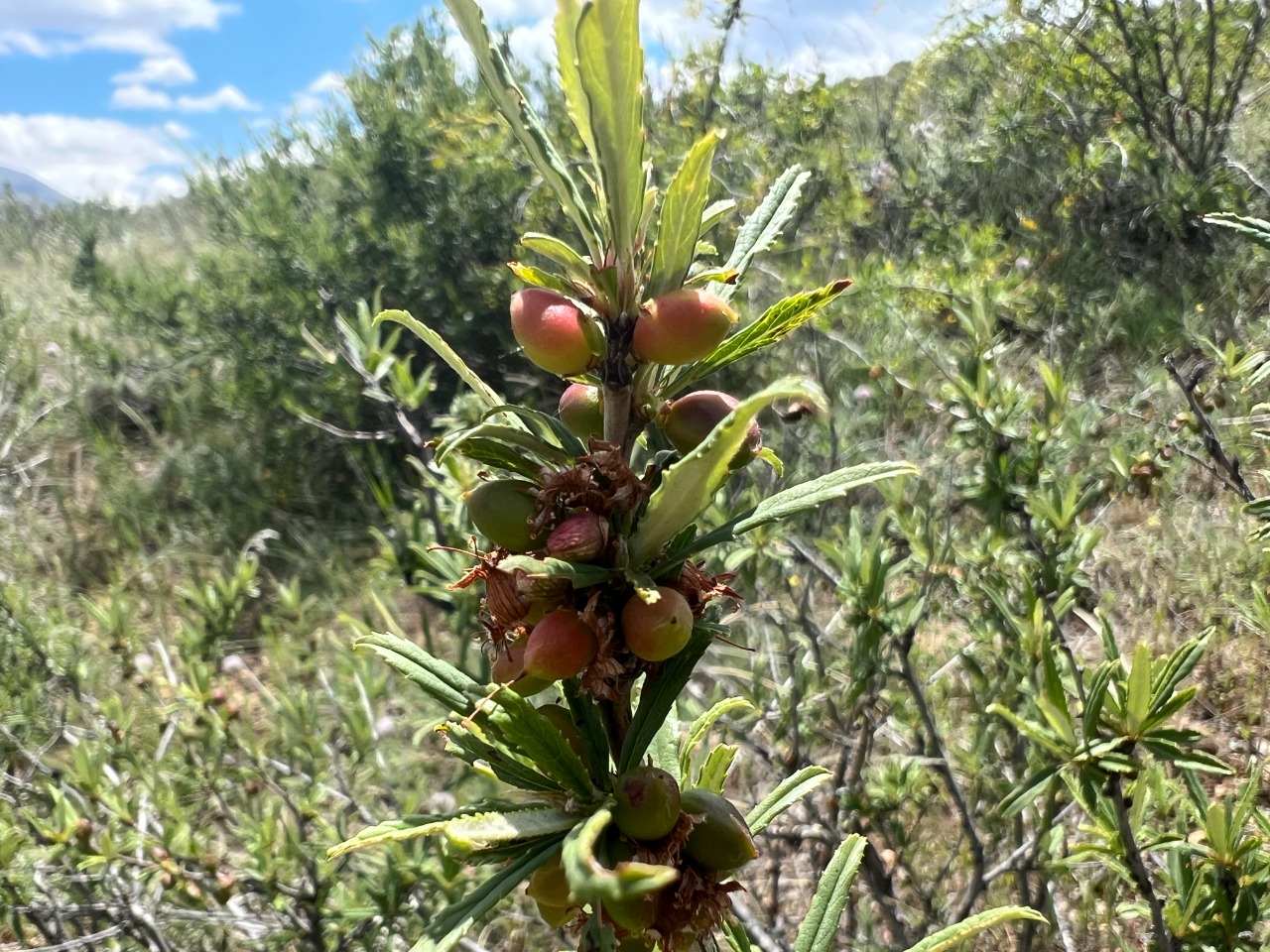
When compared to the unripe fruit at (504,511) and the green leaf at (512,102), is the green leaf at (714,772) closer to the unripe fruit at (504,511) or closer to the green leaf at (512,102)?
the unripe fruit at (504,511)

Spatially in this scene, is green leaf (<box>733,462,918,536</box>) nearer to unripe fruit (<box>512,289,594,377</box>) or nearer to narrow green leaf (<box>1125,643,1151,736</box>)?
unripe fruit (<box>512,289,594,377</box>)

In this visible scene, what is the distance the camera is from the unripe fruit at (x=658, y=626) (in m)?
0.62

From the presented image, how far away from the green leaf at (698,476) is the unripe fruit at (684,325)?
0.09 m

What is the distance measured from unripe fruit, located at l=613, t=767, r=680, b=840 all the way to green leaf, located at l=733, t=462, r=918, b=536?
221 millimetres

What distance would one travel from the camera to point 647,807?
64cm

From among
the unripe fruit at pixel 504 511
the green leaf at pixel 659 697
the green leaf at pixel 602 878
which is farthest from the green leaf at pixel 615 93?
the green leaf at pixel 602 878

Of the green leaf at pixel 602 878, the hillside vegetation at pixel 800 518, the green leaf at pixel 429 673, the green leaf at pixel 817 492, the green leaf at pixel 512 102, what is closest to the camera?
the green leaf at pixel 602 878

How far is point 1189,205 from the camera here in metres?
4.58

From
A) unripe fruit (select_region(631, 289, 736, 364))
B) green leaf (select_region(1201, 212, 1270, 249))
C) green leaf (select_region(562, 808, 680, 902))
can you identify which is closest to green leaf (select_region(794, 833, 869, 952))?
green leaf (select_region(562, 808, 680, 902))

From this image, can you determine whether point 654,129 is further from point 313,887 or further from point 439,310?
point 313,887

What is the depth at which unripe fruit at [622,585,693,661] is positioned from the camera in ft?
2.03

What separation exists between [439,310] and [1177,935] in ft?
17.4

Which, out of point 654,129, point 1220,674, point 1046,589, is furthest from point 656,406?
point 654,129

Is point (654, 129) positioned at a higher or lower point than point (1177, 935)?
higher
